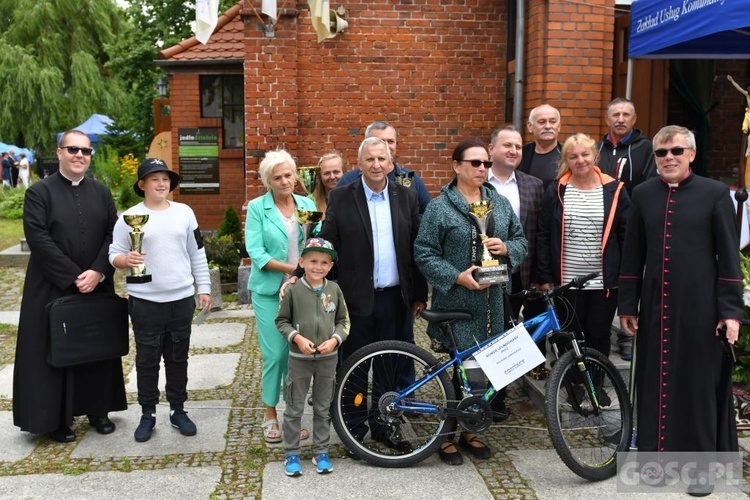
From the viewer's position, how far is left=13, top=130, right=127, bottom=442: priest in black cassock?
15.0 feet

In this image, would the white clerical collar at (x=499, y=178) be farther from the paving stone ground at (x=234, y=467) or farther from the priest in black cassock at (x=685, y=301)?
the paving stone ground at (x=234, y=467)

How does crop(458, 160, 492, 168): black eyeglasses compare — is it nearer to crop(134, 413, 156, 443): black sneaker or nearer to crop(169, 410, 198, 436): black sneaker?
crop(169, 410, 198, 436): black sneaker

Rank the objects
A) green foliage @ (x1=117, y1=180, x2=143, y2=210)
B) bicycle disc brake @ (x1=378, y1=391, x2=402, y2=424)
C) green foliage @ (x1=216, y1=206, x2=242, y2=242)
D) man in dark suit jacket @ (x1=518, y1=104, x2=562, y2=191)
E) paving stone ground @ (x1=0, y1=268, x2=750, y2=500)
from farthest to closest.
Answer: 1. green foliage @ (x1=117, y1=180, x2=143, y2=210)
2. green foliage @ (x1=216, y1=206, x2=242, y2=242)
3. man in dark suit jacket @ (x1=518, y1=104, x2=562, y2=191)
4. bicycle disc brake @ (x1=378, y1=391, x2=402, y2=424)
5. paving stone ground @ (x1=0, y1=268, x2=750, y2=500)

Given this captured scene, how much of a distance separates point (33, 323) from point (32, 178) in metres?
27.4

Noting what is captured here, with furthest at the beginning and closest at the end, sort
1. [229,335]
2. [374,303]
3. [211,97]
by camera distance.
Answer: [211,97]
[229,335]
[374,303]

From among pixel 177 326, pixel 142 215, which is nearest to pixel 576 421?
pixel 177 326

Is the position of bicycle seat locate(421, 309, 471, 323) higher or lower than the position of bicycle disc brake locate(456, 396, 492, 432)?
higher

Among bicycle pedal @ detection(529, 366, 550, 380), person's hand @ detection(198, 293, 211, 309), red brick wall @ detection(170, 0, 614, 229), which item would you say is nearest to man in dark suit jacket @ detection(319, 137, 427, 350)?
person's hand @ detection(198, 293, 211, 309)

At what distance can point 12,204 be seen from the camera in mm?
22641

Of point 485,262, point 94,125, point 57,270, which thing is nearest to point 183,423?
point 57,270

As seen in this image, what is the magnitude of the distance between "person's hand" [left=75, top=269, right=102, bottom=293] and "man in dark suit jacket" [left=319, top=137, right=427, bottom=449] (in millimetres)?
1441

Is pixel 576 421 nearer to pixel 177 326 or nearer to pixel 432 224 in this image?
pixel 432 224

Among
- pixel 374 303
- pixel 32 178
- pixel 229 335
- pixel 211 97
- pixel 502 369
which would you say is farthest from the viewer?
pixel 32 178

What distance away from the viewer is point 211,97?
1473 cm
